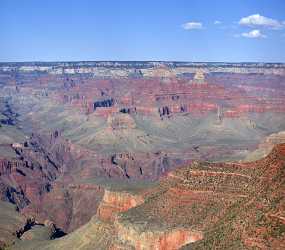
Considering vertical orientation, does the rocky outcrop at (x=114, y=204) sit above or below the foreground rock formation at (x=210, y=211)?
below

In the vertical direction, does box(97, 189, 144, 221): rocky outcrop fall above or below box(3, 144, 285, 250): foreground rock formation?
below

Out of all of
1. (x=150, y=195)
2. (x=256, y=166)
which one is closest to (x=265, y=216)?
(x=256, y=166)

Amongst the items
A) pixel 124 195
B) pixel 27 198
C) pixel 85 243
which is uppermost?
pixel 124 195

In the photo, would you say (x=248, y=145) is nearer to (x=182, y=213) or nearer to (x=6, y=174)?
(x=6, y=174)

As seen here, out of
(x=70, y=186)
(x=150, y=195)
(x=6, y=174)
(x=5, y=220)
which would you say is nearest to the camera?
(x=150, y=195)

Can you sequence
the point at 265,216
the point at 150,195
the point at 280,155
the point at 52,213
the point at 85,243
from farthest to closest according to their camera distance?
the point at 52,213 < the point at 85,243 < the point at 150,195 < the point at 280,155 < the point at 265,216

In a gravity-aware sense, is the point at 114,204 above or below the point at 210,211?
below

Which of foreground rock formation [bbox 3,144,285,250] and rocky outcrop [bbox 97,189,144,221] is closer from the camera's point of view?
foreground rock formation [bbox 3,144,285,250]

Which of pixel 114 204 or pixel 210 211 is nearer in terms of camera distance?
pixel 210 211

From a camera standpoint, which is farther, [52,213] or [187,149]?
[187,149]

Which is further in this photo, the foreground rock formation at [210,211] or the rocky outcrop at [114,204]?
the rocky outcrop at [114,204]

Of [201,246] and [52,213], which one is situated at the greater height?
[201,246]
